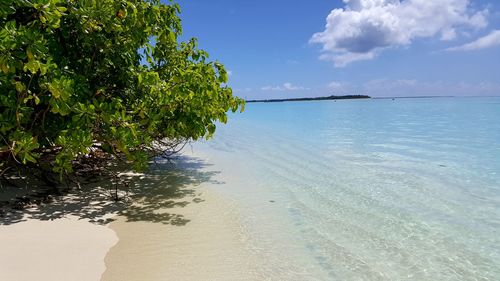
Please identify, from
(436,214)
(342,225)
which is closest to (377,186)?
(436,214)

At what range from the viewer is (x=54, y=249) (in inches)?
158

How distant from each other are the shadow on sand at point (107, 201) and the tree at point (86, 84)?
1.77ft

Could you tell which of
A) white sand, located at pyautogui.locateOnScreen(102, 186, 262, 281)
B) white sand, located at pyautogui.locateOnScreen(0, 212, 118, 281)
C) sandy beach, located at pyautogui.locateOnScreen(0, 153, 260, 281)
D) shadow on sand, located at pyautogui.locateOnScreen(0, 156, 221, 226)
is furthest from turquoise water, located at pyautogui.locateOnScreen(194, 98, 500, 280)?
white sand, located at pyautogui.locateOnScreen(0, 212, 118, 281)

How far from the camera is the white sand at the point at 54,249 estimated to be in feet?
11.4

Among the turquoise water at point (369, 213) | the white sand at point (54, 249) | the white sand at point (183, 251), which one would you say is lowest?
the turquoise water at point (369, 213)

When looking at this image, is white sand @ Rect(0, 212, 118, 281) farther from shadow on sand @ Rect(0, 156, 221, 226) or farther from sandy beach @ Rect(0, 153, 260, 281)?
shadow on sand @ Rect(0, 156, 221, 226)

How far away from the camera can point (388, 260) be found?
13.3ft

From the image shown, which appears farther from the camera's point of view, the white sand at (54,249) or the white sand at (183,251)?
the white sand at (183,251)

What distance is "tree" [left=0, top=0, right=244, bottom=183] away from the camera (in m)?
3.98

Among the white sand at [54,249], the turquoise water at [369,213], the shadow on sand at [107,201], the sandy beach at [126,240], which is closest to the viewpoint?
the white sand at [54,249]

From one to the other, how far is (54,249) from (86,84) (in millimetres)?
2276

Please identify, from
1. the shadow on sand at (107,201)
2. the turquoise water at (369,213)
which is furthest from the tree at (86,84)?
the turquoise water at (369,213)

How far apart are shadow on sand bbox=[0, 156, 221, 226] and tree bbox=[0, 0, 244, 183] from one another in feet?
1.77

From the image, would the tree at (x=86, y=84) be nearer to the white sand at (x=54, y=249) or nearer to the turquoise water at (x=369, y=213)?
the white sand at (x=54, y=249)
